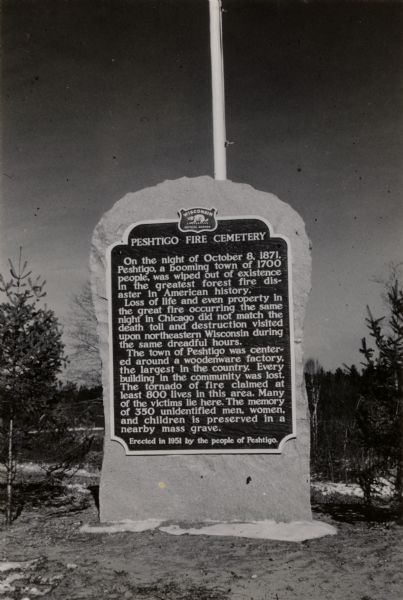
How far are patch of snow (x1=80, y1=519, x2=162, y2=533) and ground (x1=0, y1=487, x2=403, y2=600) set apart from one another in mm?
79

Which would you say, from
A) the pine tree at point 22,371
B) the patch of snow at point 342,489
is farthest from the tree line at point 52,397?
the patch of snow at point 342,489

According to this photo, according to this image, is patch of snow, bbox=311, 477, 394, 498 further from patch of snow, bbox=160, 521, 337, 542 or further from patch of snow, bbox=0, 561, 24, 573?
patch of snow, bbox=0, 561, 24, 573

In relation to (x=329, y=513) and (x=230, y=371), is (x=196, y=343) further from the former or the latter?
(x=329, y=513)

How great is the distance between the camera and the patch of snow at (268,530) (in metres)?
5.56

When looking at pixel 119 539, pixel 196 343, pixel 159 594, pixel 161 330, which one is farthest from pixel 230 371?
pixel 159 594

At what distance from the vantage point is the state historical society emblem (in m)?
6.28

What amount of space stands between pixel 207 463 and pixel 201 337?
1.27 metres

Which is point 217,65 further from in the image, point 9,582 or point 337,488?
point 337,488

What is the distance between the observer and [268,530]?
5703mm

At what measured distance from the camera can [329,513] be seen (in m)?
6.93

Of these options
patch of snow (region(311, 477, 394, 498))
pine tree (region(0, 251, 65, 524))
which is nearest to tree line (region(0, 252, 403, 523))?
pine tree (region(0, 251, 65, 524))

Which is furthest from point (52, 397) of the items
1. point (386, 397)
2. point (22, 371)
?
point (386, 397)

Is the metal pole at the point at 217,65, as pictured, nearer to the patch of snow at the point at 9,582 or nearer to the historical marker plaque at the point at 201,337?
the historical marker plaque at the point at 201,337

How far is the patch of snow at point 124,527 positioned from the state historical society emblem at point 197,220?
299cm
